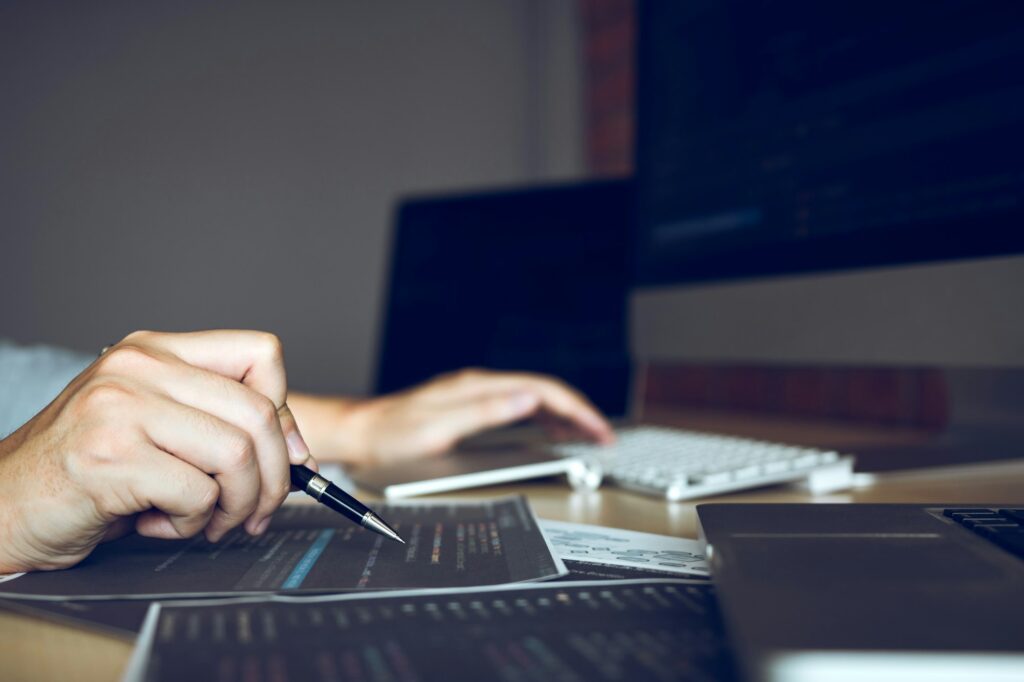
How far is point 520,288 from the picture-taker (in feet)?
3.92

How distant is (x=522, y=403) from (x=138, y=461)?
1.47ft

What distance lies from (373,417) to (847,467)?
428mm

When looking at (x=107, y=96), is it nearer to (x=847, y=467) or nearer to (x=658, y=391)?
(x=658, y=391)

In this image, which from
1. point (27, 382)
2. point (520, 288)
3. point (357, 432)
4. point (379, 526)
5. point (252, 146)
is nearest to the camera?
point (379, 526)

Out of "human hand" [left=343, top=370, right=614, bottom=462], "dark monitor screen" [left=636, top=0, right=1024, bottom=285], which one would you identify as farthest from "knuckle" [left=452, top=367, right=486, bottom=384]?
"dark monitor screen" [left=636, top=0, right=1024, bottom=285]

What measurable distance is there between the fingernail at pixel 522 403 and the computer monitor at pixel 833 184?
0.60ft

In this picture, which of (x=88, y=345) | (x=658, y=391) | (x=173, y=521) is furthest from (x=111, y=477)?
(x=88, y=345)

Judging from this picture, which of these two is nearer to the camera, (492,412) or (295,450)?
(295,450)

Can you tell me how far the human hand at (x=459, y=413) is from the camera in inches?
32.5

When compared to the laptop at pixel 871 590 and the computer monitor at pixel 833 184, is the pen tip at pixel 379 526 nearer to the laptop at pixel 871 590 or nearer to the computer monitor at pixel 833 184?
the laptop at pixel 871 590

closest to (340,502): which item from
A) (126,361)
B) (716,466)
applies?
(126,361)

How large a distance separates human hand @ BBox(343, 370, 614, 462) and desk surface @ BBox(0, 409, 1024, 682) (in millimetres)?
103

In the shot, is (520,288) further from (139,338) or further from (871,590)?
(871,590)

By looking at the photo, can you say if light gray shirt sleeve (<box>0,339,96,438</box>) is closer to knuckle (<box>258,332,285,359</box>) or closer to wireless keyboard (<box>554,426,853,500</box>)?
knuckle (<box>258,332,285,359</box>)
